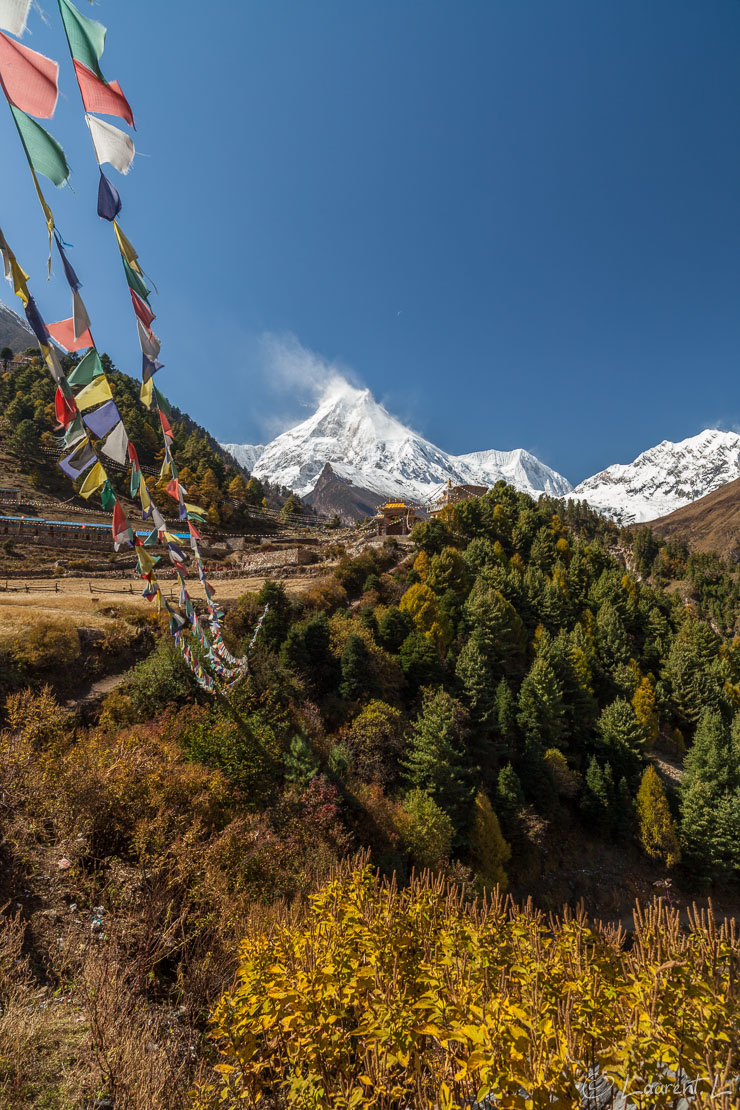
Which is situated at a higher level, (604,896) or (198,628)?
(198,628)

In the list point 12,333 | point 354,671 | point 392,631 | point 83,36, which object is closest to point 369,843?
point 354,671

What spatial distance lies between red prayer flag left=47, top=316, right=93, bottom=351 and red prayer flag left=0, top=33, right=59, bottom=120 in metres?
1.10

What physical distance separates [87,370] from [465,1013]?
6006mm

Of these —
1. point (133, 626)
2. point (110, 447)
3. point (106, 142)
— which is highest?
point (106, 142)

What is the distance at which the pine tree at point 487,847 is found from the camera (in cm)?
2166

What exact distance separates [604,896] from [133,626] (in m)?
31.4

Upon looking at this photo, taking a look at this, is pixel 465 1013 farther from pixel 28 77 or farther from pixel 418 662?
pixel 418 662

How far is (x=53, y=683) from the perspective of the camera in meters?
17.6

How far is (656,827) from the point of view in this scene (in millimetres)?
28781

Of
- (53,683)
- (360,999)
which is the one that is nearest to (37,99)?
(360,999)

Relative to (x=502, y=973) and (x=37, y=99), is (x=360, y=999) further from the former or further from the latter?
(x=37, y=99)

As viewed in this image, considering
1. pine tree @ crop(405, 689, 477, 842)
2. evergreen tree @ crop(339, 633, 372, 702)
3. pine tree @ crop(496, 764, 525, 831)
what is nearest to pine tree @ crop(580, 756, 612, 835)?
pine tree @ crop(496, 764, 525, 831)

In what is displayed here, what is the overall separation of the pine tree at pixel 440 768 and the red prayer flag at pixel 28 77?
22894 mm

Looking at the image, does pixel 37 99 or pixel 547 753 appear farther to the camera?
pixel 547 753
